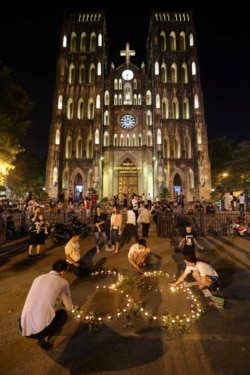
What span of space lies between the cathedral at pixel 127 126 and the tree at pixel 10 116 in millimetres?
10134

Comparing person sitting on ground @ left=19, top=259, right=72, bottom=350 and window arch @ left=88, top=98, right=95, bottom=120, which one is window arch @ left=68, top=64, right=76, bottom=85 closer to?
window arch @ left=88, top=98, right=95, bottom=120

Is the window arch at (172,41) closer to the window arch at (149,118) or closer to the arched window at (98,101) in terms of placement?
the window arch at (149,118)

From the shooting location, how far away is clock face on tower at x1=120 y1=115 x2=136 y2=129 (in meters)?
35.0

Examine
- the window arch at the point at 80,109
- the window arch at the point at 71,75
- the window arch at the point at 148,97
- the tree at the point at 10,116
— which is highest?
the window arch at the point at 71,75

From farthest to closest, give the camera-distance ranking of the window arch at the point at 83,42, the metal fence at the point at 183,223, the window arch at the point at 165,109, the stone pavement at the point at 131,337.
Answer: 1. the window arch at the point at 83,42
2. the window arch at the point at 165,109
3. the metal fence at the point at 183,223
4. the stone pavement at the point at 131,337

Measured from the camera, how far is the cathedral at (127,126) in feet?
109

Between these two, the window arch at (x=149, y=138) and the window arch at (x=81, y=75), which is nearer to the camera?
the window arch at (x=149, y=138)

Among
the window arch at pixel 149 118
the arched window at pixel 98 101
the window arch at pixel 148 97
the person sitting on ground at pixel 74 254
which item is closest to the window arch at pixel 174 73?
the window arch at pixel 148 97

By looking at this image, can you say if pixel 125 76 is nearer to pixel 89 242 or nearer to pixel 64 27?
pixel 64 27

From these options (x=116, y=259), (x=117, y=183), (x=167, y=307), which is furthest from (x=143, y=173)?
(x=167, y=307)

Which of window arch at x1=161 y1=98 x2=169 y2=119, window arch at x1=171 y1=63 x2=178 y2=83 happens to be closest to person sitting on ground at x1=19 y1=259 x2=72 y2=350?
window arch at x1=161 y1=98 x2=169 y2=119

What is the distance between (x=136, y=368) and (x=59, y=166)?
3200 cm

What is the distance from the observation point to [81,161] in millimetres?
34031

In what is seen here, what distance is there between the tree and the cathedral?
10134 millimetres
